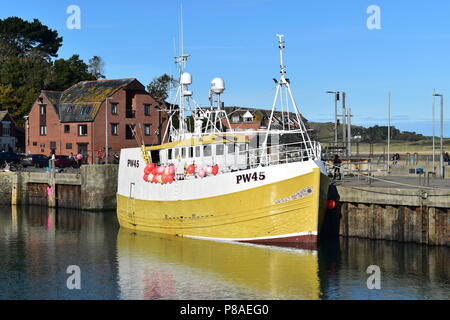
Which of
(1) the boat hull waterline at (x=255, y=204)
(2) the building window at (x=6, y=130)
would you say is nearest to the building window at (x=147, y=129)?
(2) the building window at (x=6, y=130)

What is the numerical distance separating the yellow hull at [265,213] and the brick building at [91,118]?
128 feet

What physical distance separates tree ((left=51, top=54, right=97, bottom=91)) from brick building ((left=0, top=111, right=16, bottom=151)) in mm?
9773

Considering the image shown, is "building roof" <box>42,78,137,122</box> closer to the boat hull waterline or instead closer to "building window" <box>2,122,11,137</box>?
"building window" <box>2,122,11,137</box>

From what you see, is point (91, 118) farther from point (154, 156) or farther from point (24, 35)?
point (24, 35)

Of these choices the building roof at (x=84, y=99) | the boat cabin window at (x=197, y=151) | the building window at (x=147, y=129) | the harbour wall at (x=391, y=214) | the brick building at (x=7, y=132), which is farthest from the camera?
the brick building at (x=7, y=132)

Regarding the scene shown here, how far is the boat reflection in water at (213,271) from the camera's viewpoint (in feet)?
86.7

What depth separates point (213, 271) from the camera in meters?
30.1

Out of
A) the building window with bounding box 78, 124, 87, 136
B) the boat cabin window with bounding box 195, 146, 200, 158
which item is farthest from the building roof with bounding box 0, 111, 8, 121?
the boat cabin window with bounding box 195, 146, 200, 158

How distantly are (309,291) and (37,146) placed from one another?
63.4m

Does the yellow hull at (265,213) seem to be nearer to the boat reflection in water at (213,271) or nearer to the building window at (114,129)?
the boat reflection in water at (213,271)

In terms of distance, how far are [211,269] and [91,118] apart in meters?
48.6

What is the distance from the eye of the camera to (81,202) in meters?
55.3

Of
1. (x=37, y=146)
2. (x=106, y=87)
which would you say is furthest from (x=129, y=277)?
(x=37, y=146)
